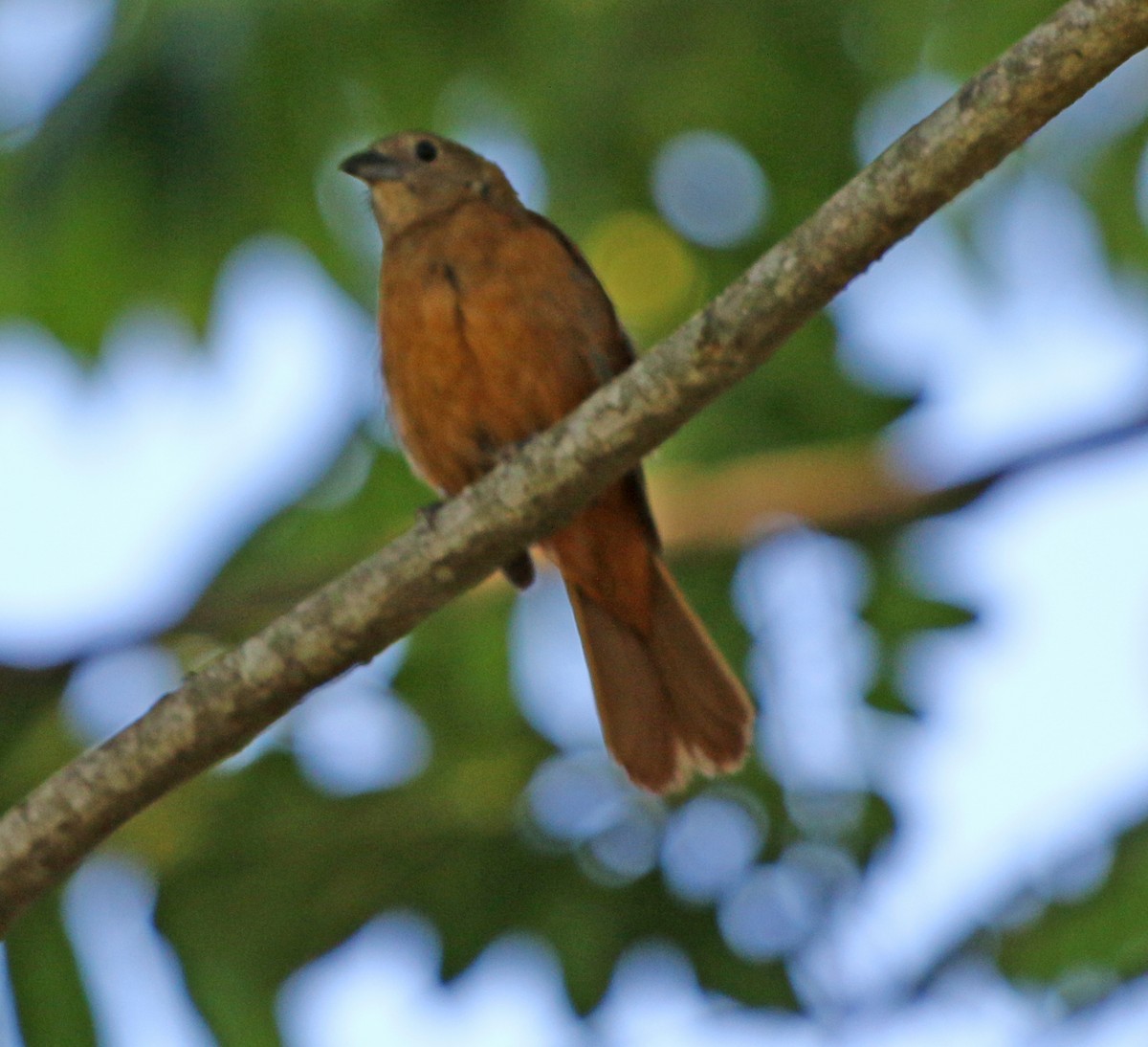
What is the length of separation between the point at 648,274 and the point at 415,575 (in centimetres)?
286

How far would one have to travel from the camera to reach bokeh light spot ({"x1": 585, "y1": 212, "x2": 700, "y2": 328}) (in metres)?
6.45

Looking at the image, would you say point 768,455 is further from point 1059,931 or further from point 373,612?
point 373,612

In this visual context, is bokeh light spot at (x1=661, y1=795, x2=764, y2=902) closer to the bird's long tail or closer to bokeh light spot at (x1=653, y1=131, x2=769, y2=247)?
the bird's long tail

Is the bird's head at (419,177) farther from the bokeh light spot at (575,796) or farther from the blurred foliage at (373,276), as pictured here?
the bokeh light spot at (575,796)

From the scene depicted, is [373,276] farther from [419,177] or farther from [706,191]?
[706,191]

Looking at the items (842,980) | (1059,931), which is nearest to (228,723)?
(842,980)

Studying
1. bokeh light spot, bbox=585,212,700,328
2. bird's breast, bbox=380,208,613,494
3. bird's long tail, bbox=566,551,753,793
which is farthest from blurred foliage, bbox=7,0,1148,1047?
bird's breast, bbox=380,208,613,494

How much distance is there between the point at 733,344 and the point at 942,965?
2.26m

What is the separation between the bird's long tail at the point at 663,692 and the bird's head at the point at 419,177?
126 centimetres

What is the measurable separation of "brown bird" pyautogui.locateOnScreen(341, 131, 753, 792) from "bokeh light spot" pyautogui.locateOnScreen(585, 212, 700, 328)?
108cm

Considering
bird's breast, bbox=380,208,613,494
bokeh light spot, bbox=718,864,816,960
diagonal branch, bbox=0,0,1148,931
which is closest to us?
diagonal branch, bbox=0,0,1148,931

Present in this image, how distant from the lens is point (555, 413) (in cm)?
498

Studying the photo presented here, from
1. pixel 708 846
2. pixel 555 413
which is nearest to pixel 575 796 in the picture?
pixel 708 846

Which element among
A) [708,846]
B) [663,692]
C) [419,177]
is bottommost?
[708,846]
